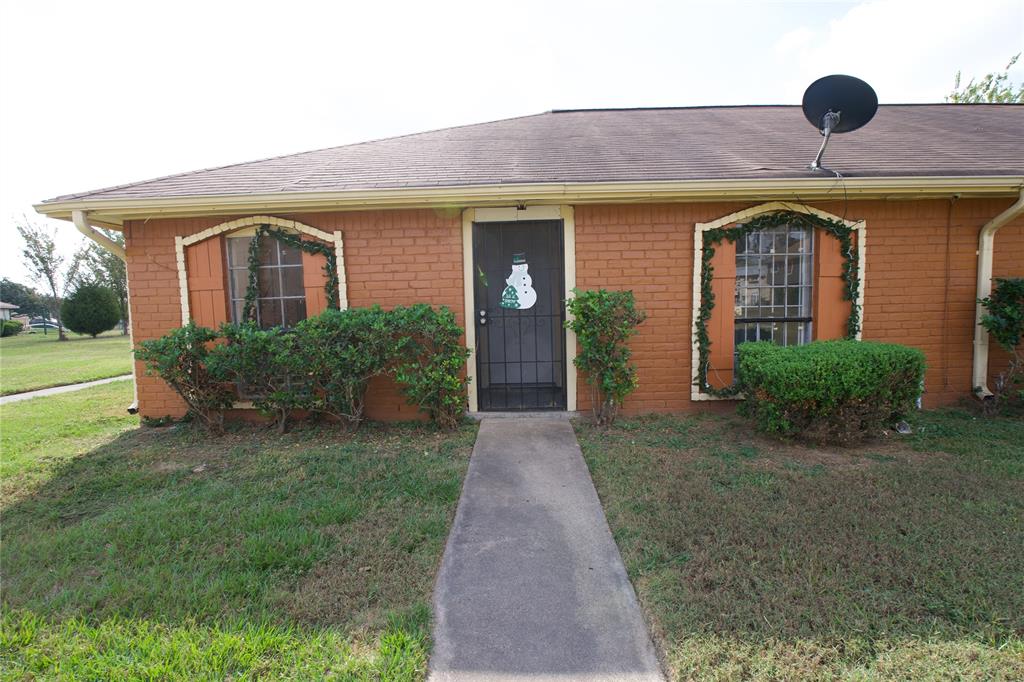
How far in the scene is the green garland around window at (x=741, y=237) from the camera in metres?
5.09

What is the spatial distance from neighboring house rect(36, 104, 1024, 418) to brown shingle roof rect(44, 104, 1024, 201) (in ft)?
0.17

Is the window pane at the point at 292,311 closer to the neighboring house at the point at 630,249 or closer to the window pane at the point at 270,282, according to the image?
the neighboring house at the point at 630,249

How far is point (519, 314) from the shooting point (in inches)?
233

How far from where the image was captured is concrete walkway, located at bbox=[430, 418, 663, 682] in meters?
1.88

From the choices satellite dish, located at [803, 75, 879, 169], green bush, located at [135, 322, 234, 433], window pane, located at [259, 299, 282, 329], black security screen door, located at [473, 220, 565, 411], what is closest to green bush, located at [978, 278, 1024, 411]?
satellite dish, located at [803, 75, 879, 169]

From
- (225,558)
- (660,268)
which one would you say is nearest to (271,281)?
(225,558)

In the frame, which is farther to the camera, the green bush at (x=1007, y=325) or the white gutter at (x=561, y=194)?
the green bush at (x=1007, y=325)

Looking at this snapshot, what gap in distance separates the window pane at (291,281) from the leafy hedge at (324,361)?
31.7 inches

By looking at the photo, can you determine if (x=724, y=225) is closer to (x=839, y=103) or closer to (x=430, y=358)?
(x=839, y=103)

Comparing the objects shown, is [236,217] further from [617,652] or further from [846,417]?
[846,417]

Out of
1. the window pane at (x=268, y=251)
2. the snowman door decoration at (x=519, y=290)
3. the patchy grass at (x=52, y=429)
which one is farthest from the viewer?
the snowman door decoration at (x=519, y=290)

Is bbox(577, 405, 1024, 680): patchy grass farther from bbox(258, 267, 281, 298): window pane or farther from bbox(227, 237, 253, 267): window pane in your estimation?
bbox(227, 237, 253, 267): window pane

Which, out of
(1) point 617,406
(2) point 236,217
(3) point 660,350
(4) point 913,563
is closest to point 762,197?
(3) point 660,350

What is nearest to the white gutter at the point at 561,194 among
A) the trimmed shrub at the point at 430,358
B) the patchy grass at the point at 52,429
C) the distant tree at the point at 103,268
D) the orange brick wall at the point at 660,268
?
the orange brick wall at the point at 660,268
